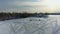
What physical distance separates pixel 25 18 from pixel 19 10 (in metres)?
0.13

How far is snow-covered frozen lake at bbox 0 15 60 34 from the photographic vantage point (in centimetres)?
100

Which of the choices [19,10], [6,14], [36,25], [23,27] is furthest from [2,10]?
[36,25]

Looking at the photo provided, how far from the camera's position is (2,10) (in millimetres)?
989

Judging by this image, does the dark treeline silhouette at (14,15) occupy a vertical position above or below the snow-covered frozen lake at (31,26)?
above

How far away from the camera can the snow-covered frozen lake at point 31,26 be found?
39.3 inches

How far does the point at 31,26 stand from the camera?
1.01 meters

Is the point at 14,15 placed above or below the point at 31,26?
above

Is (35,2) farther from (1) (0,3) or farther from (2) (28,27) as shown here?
(1) (0,3)

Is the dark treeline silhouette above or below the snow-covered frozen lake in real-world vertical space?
above

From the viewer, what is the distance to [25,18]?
99cm

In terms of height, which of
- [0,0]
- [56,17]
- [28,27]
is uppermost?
[0,0]

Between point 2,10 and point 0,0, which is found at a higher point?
point 0,0

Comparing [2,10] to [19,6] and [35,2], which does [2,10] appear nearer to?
[19,6]

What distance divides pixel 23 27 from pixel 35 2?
357mm
